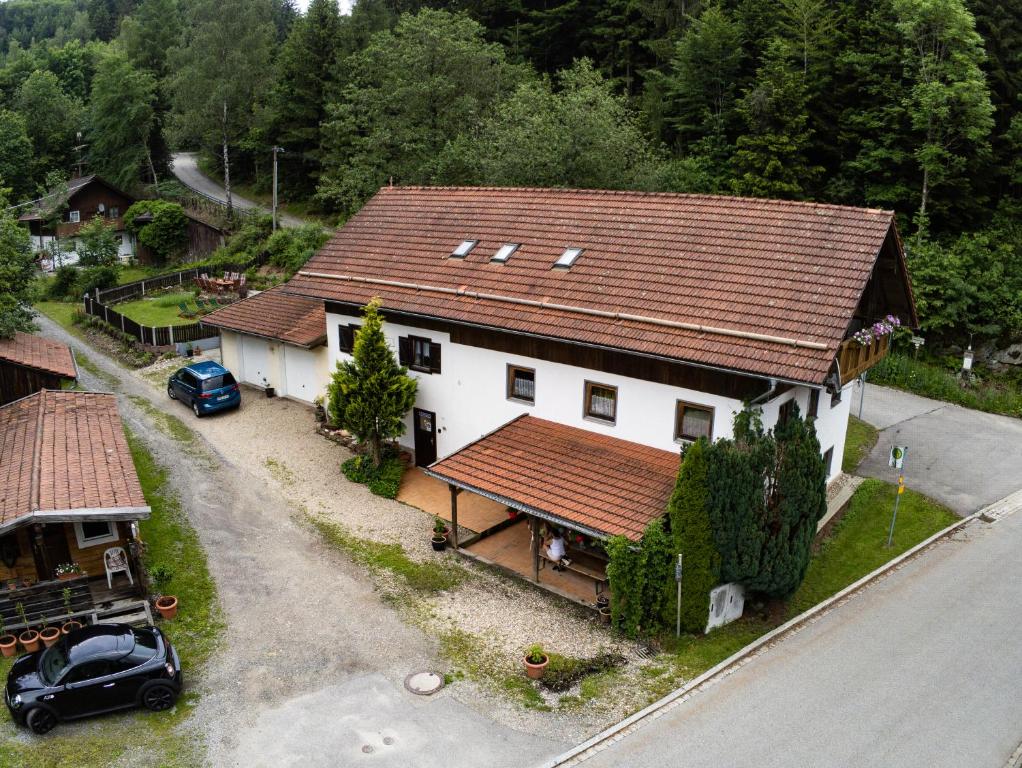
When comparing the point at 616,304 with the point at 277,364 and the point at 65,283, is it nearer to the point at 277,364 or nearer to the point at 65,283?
the point at 277,364

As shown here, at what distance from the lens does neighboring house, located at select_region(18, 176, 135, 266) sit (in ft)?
192

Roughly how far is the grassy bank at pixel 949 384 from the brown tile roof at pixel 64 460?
26586 millimetres

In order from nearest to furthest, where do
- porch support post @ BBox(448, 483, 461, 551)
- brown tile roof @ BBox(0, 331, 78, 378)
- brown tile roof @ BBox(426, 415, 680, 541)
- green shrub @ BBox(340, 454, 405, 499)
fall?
brown tile roof @ BBox(426, 415, 680, 541), porch support post @ BBox(448, 483, 461, 551), green shrub @ BBox(340, 454, 405, 499), brown tile roof @ BBox(0, 331, 78, 378)

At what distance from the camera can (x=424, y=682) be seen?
15102mm

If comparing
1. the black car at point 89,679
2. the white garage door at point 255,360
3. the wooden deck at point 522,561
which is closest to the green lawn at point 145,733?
the black car at point 89,679

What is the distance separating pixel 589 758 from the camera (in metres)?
13.1

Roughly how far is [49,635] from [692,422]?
44.7 ft

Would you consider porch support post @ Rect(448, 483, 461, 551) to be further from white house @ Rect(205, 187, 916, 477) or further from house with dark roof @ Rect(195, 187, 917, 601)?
white house @ Rect(205, 187, 916, 477)

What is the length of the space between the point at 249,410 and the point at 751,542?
62.3ft

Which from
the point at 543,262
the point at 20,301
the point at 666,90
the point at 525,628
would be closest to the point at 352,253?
the point at 543,262

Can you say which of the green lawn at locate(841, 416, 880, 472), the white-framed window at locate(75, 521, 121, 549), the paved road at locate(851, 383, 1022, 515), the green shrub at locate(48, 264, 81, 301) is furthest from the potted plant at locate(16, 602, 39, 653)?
the green shrub at locate(48, 264, 81, 301)

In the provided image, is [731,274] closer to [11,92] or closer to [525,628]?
[525,628]

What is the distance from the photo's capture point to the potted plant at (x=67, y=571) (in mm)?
17891

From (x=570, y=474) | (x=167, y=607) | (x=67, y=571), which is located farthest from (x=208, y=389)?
(x=570, y=474)
